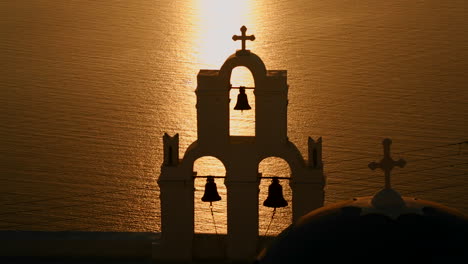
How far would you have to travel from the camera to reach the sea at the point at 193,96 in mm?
23250

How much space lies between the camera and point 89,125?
2767 cm

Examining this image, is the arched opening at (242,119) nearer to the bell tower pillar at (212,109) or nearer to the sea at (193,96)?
the sea at (193,96)

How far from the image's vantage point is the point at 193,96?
30.3 metres

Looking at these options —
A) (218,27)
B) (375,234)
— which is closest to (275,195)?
(375,234)

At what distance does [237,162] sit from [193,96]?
68.0ft

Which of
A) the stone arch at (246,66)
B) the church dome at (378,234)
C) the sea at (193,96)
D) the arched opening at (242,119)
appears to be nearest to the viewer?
the church dome at (378,234)

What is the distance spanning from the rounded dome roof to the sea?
1341 cm

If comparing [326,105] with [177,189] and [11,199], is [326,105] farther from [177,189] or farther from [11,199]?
[177,189]

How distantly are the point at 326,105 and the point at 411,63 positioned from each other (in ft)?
13.7

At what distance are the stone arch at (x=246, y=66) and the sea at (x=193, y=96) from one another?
11174 millimetres

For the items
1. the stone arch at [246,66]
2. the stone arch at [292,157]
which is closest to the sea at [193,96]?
the stone arch at [292,157]


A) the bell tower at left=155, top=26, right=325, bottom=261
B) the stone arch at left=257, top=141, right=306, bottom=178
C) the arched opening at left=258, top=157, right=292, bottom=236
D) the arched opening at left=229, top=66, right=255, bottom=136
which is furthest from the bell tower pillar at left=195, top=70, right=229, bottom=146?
the arched opening at left=229, top=66, right=255, bottom=136

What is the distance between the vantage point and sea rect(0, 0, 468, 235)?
23250mm

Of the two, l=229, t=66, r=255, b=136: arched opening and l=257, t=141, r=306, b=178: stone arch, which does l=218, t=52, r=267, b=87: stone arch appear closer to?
l=257, t=141, r=306, b=178: stone arch
